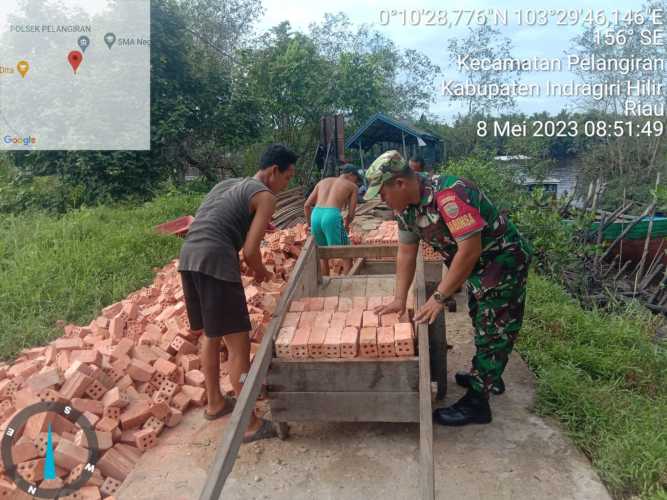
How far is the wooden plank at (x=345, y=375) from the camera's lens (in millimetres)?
2576

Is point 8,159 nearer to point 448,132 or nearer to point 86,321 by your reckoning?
point 86,321

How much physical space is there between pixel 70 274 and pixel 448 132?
19.2 m

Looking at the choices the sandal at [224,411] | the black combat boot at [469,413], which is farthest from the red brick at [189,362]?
the black combat boot at [469,413]

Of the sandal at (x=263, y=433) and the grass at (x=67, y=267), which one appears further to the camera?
the grass at (x=67, y=267)

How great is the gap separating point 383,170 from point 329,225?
10.1ft

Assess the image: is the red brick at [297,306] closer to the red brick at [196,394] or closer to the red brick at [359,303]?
the red brick at [359,303]

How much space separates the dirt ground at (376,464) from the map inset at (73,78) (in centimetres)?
994

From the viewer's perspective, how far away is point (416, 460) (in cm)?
272

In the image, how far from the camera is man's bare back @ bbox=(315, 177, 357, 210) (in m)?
5.70

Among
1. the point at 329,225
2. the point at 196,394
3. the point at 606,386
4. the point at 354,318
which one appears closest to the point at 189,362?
the point at 196,394

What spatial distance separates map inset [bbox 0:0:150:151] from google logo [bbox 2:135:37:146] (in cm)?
2

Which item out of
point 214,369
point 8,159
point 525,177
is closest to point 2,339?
point 214,369

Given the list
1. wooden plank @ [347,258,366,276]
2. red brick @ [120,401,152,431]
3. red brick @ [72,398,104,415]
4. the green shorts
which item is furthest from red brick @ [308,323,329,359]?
the green shorts

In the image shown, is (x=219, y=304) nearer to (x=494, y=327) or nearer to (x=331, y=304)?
(x=331, y=304)
